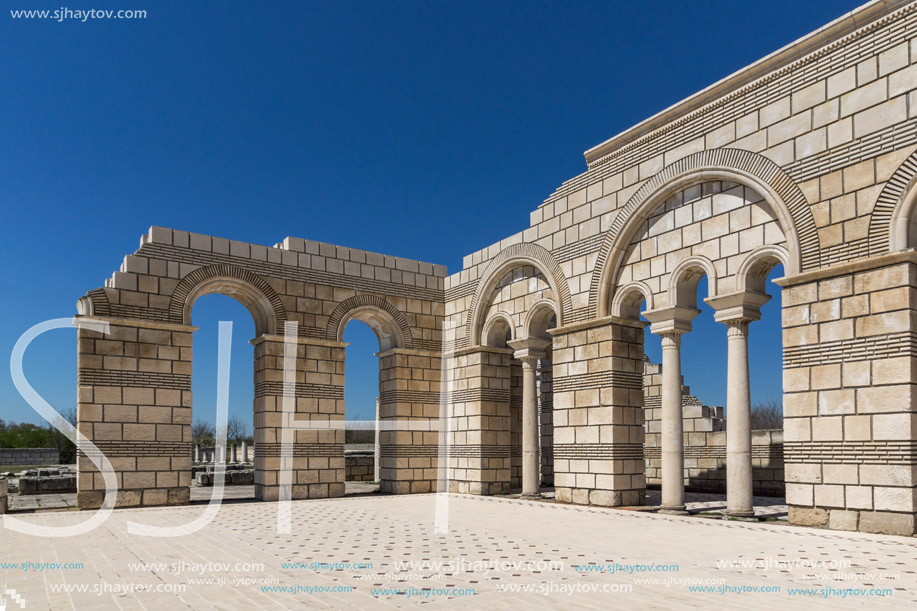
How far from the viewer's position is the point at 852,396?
880 centimetres

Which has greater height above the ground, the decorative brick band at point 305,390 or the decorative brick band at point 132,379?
the decorative brick band at point 132,379

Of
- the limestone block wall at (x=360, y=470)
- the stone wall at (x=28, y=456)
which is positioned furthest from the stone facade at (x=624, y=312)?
the stone wall at (x=28, y=456)

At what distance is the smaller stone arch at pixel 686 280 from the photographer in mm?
11070

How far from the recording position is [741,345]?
10.3m

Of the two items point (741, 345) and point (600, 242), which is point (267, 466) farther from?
point (741, 345)

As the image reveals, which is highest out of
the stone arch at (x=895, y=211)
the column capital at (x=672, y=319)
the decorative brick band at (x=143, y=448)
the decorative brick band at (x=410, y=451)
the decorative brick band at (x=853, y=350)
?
the stone arch at (x=895, y=211)

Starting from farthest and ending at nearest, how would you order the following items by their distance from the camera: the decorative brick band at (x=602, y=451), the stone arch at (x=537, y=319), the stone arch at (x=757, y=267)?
the stone arch at (x=537, y=319) → the decorative brick band at (x=602, y=451) → the stone arch at (x=757, y=267)

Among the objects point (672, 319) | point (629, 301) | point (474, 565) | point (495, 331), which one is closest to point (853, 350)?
point (672, 319)

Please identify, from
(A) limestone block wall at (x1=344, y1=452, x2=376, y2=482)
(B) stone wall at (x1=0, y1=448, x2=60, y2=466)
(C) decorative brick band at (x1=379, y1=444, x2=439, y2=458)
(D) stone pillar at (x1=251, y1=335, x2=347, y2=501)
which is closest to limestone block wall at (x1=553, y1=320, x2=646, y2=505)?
(C) decorative brick band at (x1=379, y1=444, x2=439, y2=458)

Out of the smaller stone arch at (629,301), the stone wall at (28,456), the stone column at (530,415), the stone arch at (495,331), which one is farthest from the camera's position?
the stone wall at (28,456)

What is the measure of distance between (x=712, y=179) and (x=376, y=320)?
27.8 feet

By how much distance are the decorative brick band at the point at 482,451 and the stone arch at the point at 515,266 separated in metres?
2.30

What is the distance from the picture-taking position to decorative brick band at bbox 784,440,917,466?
8.26 metres

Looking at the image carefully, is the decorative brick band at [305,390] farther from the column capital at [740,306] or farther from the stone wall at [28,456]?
the stone wall at [28,456]
